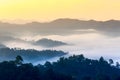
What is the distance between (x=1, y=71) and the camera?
207ft

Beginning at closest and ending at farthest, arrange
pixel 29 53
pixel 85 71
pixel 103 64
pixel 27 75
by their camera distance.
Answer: pixel 27 75, pixel 85 71, pixel 103 64, pixel 29 53

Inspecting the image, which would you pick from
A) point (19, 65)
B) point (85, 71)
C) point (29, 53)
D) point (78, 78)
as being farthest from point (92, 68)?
point (29, 53)

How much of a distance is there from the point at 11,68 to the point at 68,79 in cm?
629

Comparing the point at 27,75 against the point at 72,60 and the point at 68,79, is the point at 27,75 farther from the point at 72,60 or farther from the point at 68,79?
the point at 72,60

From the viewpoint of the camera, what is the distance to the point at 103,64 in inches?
3698

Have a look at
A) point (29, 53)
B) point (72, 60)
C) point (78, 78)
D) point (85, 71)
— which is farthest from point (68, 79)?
point (29, 53)

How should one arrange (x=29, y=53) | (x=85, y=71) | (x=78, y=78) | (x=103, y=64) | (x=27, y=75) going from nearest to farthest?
(x=27, y=75), (x=78, y=78), (x=85, y=71), (x=103, y=64), (x=29, y=53)

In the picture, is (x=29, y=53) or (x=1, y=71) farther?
(x=29, y=53)

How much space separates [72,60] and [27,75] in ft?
105

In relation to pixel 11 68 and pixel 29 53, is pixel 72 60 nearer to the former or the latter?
pixel 11 68

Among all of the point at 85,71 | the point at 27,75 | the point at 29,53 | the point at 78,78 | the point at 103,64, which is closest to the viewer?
the point at 27,75

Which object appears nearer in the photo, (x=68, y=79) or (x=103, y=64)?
(x=68, y=79)

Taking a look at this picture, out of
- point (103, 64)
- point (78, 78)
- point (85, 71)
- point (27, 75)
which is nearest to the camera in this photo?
point (27, 75)

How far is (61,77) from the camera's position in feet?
210
